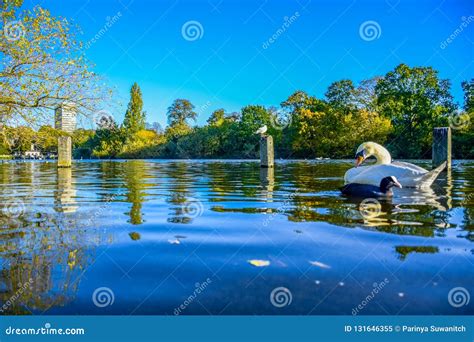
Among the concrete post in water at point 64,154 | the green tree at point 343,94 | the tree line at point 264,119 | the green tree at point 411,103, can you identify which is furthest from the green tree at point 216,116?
the concrete post in water at point 64,154

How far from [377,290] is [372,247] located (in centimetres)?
124

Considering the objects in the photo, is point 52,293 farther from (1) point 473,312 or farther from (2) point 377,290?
(1) point 473,312

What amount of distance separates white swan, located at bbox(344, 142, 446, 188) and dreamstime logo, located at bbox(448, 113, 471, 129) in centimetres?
4103

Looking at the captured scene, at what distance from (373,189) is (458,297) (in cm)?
644

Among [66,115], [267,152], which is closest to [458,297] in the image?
[66,115]

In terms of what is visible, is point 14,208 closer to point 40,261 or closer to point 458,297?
point 40,261

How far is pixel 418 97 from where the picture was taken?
193 ft

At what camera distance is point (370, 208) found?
7.30 meters

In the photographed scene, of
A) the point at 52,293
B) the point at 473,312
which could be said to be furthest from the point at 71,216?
the point at 473,312

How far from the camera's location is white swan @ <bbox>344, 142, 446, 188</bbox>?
9377mm

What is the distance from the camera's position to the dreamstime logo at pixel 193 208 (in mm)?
6824

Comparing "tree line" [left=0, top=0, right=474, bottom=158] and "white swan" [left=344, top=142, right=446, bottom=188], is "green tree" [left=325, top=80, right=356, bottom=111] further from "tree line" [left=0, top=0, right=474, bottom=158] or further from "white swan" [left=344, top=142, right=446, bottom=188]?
"white swan" [left=344, top=142, right=446, bottom=188]
